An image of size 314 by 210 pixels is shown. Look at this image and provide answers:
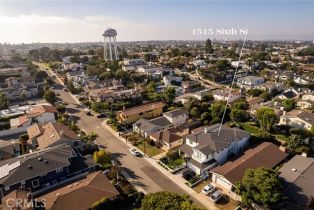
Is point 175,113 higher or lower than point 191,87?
lower

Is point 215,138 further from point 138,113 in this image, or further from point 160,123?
point 138,113

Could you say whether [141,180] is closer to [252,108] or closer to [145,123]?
[145,123]

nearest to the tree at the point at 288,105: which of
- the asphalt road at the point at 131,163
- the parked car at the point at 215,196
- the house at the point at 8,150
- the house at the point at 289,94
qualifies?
the house at the point at 289,94

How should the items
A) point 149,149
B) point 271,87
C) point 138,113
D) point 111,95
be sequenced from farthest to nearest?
point 271,87, point 111,95, point 138,113, point 149,149

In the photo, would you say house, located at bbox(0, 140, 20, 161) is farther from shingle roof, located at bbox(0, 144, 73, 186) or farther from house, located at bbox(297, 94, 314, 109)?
house, located at bbox(297, 94, 314, 109)

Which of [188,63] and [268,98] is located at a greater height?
[188,63]

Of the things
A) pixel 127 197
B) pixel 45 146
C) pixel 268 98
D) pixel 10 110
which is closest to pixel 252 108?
pixel 268 98

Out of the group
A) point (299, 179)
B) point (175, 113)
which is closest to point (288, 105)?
point (175, 113)

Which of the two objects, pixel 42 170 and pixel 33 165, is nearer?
pixel 42 170
